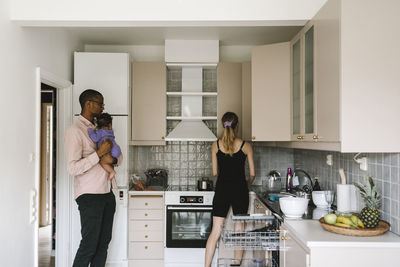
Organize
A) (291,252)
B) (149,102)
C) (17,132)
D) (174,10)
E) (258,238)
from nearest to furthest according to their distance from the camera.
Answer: (291,252) → (258,238) → (174,10) → (17,132) → (149,102)

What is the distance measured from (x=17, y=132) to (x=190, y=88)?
7.38ft

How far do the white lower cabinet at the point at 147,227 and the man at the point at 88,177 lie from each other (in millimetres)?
836

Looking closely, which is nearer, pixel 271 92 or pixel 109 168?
pixel 109 168

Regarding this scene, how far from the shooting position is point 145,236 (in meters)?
4.09

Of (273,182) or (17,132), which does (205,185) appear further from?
(17,132)

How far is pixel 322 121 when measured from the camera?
2332 millimetres

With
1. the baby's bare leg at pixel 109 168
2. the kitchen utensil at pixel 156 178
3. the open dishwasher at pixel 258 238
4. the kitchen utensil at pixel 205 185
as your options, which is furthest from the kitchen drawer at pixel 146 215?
the open dishwasher at pixel 258 238

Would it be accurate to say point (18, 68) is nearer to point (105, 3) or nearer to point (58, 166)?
point (105, 3)

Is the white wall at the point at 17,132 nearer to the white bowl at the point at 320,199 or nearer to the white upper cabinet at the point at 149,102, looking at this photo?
the white upper cabinet at the point at 149,102

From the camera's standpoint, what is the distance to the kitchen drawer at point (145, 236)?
4082mm

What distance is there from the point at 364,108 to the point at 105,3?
5.80ft

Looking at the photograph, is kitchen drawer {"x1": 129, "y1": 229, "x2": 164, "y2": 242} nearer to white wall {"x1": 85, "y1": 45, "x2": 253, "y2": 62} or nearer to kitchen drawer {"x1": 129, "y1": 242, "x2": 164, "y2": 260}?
kitchen drawer {"x1": 129, "y1": 242, "x2": 164, "y2": 260}

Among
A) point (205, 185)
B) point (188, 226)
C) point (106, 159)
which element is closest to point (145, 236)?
point (188, 226)

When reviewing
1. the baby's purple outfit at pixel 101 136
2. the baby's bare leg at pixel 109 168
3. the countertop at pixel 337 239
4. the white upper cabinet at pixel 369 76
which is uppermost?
the white upper cabinet at pixel 369 76
